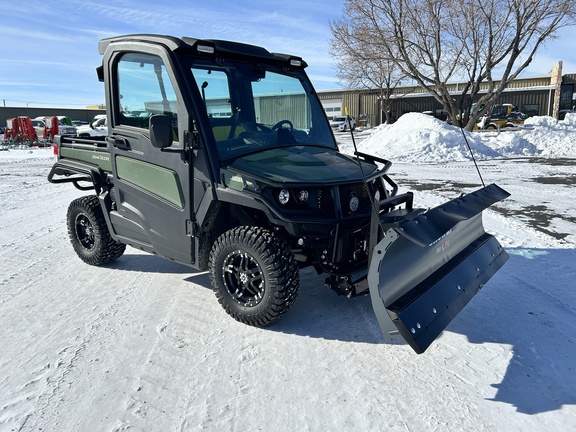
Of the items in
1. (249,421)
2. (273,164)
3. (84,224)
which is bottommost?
(249,421)

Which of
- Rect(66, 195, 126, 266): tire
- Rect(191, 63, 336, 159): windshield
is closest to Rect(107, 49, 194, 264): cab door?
Rect(191, 63, 336, 159): windshield

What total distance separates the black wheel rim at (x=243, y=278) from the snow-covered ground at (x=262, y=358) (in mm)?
259

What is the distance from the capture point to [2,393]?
9.29ft

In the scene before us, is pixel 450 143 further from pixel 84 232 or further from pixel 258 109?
pixel 84 232

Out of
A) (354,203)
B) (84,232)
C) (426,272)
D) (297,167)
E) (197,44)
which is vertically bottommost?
(84,232)

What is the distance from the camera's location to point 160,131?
11.6 feet

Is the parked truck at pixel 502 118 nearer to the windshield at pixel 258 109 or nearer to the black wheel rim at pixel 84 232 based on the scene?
the windshield at pixel 258 109

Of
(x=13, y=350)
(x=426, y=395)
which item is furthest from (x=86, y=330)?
(x=426, y=395)

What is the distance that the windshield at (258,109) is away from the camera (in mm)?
3816

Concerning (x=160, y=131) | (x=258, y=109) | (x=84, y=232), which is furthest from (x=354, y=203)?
(x=84, y=232)

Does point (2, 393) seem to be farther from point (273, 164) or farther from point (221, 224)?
point (273, 164)

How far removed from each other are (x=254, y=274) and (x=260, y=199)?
0.63 metres

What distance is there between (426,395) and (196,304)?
2.18m

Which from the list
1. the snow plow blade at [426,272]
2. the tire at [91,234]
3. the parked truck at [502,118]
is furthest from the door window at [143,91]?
the parked truck at [502,118]
